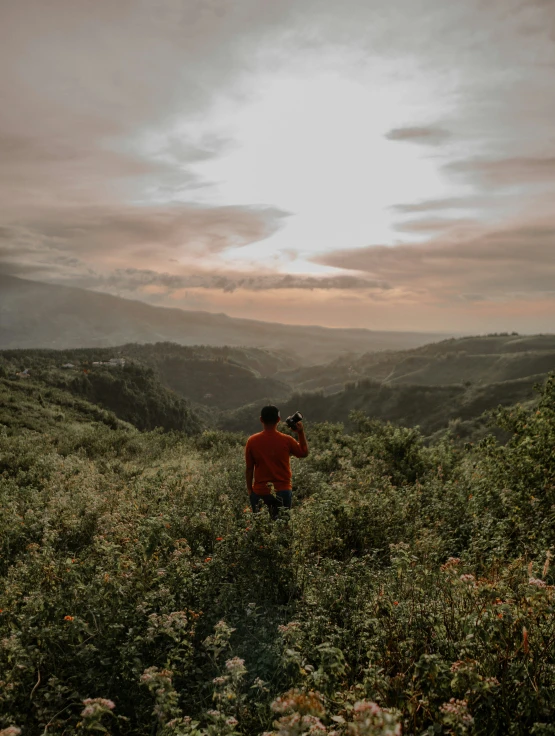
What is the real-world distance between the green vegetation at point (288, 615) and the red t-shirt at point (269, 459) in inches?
27.9

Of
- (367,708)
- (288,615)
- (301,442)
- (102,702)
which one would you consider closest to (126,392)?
(301,442)

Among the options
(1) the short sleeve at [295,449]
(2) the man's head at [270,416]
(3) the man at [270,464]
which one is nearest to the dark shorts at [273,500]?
(3) the man at [270,464]

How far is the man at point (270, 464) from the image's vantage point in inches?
259

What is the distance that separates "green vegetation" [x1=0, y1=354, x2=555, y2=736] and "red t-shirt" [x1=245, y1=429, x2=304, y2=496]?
71cm

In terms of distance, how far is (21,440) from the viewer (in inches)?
655

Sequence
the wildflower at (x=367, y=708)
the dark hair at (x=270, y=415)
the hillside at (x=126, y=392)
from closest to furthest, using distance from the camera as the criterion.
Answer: the wildflower at (x=367, y=708) → the dark hair at (x=270, y=415) → the hillside at (x=126, y=392)

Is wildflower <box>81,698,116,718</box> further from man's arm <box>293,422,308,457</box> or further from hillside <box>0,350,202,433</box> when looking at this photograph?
hillside <box>0,350,202,433</box>

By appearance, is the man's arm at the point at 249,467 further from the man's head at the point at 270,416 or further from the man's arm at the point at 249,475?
the man's head at the point at 270,416

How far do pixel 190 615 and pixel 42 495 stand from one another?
23.2 ft

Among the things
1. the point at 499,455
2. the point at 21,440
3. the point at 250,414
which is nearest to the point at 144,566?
the point at 499,455

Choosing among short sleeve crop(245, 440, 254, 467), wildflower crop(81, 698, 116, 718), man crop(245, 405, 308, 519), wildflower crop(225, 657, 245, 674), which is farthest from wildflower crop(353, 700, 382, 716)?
short sleeve crop(245, 440, 254, 467)

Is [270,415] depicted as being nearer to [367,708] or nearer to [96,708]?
[96,708]

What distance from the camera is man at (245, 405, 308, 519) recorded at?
6.57 metres

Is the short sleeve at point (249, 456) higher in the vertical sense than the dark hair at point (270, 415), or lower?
lower
